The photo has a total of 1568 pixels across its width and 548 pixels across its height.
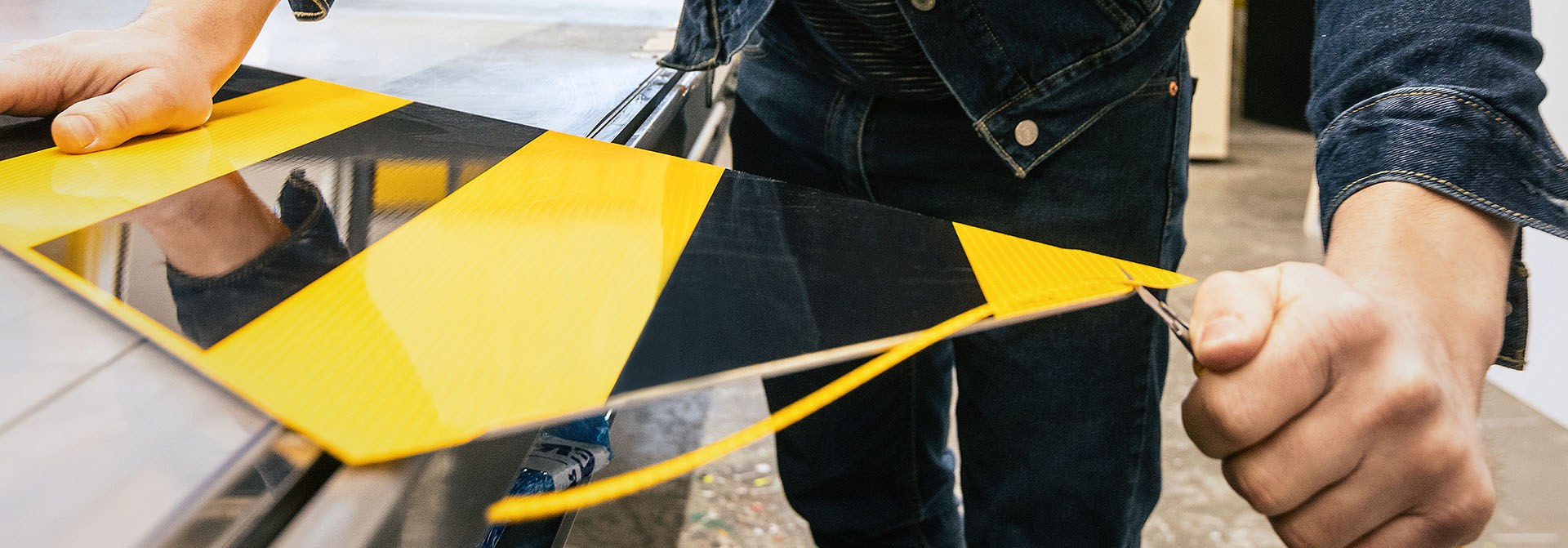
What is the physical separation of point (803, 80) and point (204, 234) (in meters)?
0.55

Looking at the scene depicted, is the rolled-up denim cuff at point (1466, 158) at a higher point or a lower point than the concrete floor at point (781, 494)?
higher

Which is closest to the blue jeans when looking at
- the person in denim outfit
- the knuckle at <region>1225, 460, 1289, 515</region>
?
the person in denim outfit

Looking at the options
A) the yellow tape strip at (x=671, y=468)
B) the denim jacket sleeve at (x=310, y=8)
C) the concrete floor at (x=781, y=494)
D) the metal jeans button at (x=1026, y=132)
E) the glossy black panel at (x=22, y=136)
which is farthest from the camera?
the concrete floor at (x=781, y=494)

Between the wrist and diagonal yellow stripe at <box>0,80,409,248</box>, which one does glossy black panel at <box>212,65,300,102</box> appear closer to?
diagonal yellow stripe at <box>0,80,409,248</box>

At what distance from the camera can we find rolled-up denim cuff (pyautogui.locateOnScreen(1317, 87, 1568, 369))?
1.46ft

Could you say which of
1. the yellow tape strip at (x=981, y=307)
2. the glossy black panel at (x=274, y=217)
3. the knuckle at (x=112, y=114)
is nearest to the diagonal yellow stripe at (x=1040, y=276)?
the yellow tape strip at (x=981, y=307)

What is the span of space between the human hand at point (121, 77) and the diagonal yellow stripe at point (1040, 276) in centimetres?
62

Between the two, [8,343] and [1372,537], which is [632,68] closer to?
[8,343]

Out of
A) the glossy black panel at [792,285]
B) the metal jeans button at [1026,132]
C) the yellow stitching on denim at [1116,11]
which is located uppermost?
the yellow stitching on denim at [1116,11]

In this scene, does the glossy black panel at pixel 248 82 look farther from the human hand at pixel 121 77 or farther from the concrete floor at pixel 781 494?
the concrete floor at pixel 781 494

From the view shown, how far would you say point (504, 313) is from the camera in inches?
14.8

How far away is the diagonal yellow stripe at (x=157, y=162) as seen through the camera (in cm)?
47

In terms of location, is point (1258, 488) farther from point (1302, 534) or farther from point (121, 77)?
point (121, 77)

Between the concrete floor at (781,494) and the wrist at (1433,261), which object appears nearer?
the wrist at (1433,261)
